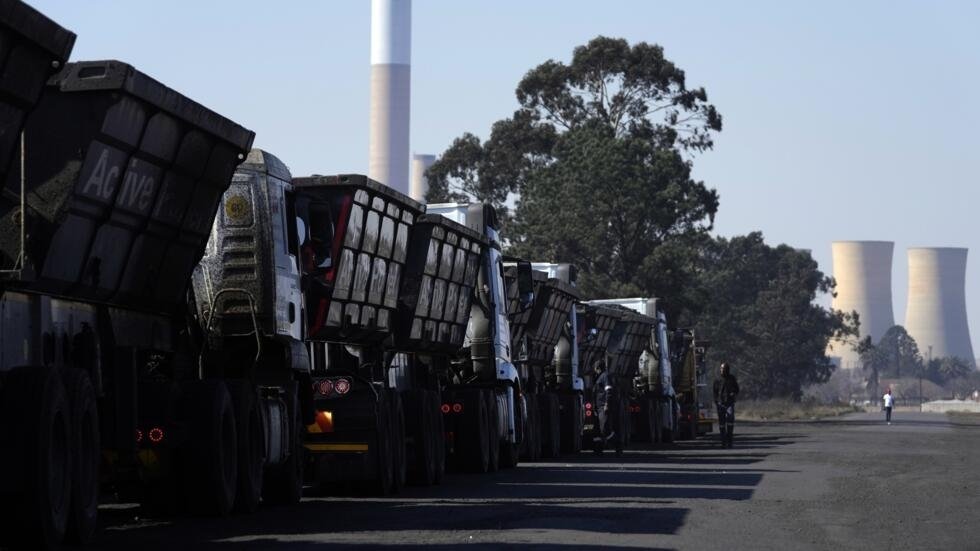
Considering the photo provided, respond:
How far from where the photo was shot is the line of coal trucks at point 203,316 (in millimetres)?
11844

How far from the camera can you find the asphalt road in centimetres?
1324

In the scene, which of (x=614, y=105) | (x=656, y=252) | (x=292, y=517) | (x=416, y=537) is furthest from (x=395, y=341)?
(x=614, y=105)

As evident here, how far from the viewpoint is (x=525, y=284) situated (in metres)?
28.8

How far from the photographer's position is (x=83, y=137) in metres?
12.6

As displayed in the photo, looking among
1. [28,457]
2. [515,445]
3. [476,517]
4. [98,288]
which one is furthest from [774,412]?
[28,457]

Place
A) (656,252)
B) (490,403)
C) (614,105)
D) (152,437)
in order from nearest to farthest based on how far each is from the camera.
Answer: (152,437)
(490,403)
(656,252)
(614,105)

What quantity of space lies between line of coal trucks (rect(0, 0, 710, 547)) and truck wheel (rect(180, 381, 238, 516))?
0.02 metres

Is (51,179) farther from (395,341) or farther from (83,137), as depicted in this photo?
(395,341)

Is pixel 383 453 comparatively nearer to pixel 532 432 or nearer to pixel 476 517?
pixel 476 517

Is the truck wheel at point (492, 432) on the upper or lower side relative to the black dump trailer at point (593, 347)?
lower

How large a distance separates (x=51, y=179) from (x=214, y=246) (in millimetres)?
4448

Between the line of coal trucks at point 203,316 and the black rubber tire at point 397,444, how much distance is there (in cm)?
5

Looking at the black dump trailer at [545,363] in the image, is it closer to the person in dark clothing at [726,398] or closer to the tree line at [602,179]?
the person in dark clothing at [726,398]

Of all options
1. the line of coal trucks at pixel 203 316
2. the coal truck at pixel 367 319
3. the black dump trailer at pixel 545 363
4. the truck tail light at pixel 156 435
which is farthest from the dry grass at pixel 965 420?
the truck tail light at pixel 156 435
